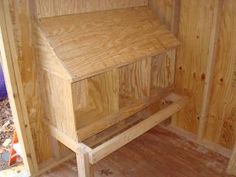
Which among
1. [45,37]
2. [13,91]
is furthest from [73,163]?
[45,37]

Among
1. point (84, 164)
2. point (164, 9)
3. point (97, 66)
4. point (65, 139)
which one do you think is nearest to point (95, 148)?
point (84, 164)

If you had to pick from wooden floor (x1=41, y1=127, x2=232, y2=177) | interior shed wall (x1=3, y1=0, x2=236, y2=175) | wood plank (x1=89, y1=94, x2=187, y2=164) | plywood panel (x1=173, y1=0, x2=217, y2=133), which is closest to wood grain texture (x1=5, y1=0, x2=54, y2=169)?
interior shed wall (x1=3, y1=0, x2=236, y2=175)

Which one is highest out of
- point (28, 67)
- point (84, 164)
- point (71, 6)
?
point (71, 6)

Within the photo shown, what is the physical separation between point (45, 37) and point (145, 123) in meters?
0.79

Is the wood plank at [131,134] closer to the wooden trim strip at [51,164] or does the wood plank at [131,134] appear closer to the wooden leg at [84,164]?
the wooden leg at [84,164]

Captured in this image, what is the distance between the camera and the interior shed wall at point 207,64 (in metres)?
1.58

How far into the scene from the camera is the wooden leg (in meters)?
1.32

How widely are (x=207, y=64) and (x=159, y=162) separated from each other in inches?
30.3

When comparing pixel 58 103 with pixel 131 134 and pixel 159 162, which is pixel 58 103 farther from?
pixel 159 162

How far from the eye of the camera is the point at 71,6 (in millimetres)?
1396

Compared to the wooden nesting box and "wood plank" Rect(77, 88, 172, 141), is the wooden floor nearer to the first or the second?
the wooden nesting box

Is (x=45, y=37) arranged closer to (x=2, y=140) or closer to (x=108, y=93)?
(x=108, y=93)

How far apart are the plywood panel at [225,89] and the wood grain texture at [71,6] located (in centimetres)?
68

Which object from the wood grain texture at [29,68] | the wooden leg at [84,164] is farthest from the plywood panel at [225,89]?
the wood grain texture at [29,68]
